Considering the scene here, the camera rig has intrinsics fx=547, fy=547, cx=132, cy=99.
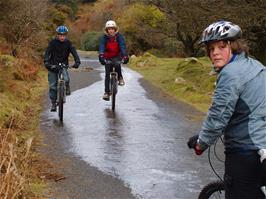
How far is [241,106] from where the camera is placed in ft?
13.9

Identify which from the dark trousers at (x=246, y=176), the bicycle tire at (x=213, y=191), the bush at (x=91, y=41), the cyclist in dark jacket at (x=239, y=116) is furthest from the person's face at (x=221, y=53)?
the bush at (x=91, y=41)

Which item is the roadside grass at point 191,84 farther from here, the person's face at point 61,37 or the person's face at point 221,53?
the person's face at point 221,53

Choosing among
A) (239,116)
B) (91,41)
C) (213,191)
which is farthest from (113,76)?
(91,41)

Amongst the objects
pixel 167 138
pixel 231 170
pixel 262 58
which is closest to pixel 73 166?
pixel 167 138

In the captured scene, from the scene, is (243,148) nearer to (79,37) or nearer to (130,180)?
(130,180)

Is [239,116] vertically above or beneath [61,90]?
above

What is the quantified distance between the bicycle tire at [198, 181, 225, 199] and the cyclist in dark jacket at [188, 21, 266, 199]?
4.36 ft

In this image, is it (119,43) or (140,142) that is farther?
(119,43)

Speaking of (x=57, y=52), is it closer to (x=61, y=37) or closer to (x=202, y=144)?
(x=61, y=37)

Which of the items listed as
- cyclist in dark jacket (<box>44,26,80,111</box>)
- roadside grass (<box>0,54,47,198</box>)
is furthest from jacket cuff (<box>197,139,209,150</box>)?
cyclist in dark jacket (<box>44,26,80,111</box>)

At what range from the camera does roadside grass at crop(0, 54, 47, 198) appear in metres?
4.78

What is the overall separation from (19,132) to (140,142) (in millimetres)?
2113

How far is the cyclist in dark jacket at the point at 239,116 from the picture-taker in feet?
13.8

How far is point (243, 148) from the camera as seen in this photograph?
4223mm
